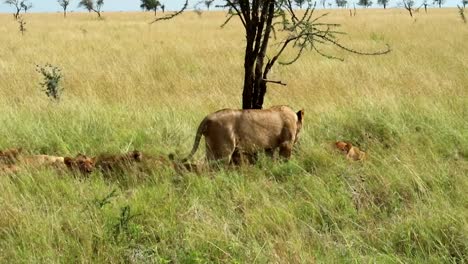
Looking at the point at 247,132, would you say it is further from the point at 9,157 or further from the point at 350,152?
the point at 9,157

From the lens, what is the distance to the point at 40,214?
11.0 ft

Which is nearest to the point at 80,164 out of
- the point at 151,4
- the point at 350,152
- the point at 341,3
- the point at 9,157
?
the point at 9,157

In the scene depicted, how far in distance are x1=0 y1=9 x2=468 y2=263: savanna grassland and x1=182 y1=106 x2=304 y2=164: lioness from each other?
163 mm

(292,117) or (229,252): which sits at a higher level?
(292,117)

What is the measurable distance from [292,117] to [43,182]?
2.05 metres

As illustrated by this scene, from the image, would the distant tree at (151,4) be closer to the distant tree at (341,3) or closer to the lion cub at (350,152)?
the distant tree at (341,3)

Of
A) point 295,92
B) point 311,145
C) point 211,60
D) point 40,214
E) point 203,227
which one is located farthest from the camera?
point 211,60

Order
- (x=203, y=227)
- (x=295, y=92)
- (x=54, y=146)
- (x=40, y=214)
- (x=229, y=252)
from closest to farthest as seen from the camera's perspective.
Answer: (x=229, y=252), (x=203, y=227), (x=40, y=214), (x=54, y=146), (x=295, y=92)

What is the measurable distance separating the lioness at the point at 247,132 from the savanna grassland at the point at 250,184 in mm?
163

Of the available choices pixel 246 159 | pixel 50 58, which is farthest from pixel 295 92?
pixel 50 58

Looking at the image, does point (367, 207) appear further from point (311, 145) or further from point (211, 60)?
point (211, 60)

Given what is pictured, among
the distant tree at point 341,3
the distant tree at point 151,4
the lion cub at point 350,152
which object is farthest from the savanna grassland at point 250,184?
the distant tree at point 341,3

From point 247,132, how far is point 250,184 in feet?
1.76

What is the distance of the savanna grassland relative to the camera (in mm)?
2963
